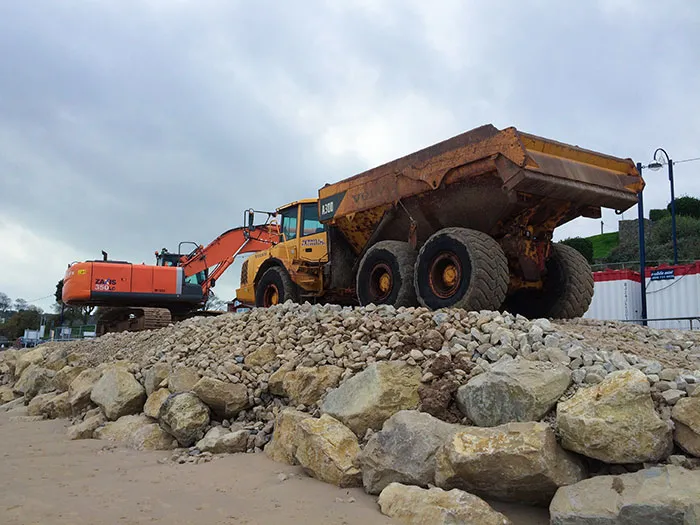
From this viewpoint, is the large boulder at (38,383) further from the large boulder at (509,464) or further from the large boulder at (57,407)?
the large boulder at (509,464)

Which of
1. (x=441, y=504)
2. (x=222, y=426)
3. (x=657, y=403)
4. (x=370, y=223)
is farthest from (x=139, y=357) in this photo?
(x=657, y=403)

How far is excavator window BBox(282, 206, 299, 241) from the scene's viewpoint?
10.8m

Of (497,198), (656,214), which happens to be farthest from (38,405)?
(656,214)

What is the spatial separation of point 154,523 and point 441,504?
1.89 metres

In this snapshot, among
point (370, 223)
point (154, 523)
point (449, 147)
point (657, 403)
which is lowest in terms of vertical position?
point (154, 523)

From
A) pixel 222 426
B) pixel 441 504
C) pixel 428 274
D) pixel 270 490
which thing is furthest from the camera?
pixel 428 274

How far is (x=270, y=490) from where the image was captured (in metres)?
4.45

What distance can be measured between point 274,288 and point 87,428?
179 inches

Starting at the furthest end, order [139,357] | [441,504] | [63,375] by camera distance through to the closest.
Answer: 1. [63,375]
2. [139,357]
3. [441,504]

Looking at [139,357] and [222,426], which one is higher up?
[139,357]

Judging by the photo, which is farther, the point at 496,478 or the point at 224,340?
the point at 224,340

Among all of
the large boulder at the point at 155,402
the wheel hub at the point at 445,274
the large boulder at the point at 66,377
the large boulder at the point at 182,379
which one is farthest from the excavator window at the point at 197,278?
the wheel hub at the point at 445,274

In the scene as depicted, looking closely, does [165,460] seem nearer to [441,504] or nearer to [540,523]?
[441,504]

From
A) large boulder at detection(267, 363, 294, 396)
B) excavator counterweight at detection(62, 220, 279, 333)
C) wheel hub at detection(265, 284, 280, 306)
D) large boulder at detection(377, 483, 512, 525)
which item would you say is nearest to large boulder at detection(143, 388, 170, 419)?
large boulder at detection(267, 363, 294, 396)
